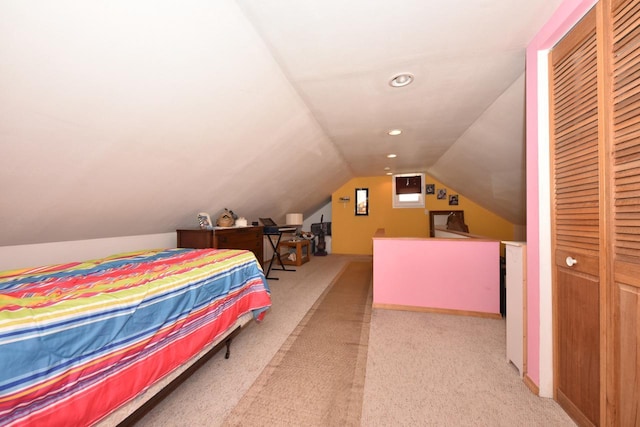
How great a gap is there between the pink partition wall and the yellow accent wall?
314 centimetres

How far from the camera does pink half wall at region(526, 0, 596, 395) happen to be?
1.44 metres

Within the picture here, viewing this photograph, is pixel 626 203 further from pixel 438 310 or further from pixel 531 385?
pixel 438 310

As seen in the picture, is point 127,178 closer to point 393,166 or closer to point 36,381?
point 36,381

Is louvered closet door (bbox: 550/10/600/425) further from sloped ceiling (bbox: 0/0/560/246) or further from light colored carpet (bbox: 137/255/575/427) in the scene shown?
sloped ceiling (bbox: 0/0/560/246)

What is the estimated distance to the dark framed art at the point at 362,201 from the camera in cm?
661

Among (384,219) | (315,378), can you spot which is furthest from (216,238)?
(384,219)

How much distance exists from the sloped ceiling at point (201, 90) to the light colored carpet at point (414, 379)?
5.33 feet

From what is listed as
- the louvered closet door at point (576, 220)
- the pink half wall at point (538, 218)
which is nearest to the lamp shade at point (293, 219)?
the pink half wall at point (538, 218)

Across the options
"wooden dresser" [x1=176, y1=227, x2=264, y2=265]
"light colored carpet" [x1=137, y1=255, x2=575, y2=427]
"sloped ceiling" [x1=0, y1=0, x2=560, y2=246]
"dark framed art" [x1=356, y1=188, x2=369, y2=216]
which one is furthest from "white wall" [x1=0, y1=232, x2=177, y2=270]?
"dark framed art" [x1=356, y1=188, x2=369, y2=216]

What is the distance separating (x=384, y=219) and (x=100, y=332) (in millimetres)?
6112

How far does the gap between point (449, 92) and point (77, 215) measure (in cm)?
340

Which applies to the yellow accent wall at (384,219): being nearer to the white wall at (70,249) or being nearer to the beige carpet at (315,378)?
the beige carpet at (315,378)

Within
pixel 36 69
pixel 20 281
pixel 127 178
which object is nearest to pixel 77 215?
pixel 127 178

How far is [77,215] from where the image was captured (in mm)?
1968
